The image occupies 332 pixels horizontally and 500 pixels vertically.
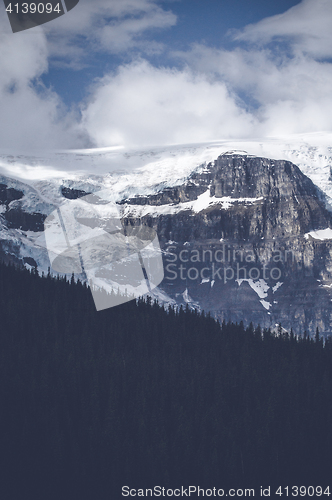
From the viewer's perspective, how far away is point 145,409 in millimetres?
100500

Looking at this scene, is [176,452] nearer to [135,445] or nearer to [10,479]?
[135,445]

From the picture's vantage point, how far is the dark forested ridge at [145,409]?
91.8m

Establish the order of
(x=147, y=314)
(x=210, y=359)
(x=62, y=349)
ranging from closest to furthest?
1. (x=62, y=349)
2. (x=210, y=359)
3. (x=147, y=314)

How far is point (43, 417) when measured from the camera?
96750 millimetres

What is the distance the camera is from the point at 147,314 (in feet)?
451

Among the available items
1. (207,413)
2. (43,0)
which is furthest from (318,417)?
(43,0)

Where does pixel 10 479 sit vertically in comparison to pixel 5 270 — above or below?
below

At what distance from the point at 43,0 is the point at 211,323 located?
79.9 metres

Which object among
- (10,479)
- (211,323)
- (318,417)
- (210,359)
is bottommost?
(10,479)

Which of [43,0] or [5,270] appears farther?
[5,270]

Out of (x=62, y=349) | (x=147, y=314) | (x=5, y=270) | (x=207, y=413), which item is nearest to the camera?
(x=207, y=413)

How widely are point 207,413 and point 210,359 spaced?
59.9 feet

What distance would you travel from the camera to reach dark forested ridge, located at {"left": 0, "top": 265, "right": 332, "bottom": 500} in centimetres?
9181

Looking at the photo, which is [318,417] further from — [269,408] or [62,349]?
[62,349]
